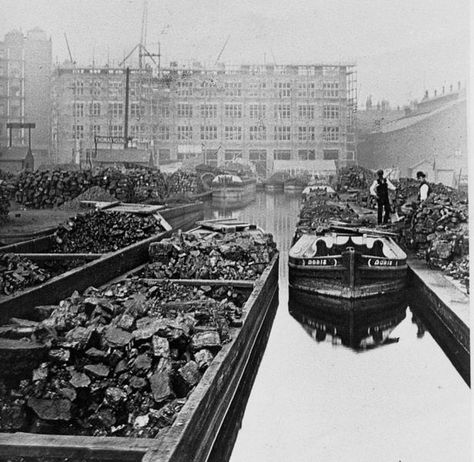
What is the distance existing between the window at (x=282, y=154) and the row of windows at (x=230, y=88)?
660 cm

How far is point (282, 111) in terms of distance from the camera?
1724 inches

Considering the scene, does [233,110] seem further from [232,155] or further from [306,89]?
[232,155]

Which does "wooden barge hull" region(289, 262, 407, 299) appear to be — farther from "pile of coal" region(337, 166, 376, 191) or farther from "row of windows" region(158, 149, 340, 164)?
"row of windows" region(158, 149, 340, 164)

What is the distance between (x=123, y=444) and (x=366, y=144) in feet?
157

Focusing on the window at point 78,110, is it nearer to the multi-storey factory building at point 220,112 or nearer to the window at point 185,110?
the multi-storey factory building at point 220,112

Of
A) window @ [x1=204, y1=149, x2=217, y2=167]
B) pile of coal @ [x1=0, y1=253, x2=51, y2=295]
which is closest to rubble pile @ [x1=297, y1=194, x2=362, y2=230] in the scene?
pile of coal @ [x1=0, y1=253, x2=51, y2=295]

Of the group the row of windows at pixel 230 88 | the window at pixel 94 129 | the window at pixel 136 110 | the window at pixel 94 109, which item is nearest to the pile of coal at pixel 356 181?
the row of windows at pixel 230 88

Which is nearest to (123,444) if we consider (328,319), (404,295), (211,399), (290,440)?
(211,399)

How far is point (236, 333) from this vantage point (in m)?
5.68

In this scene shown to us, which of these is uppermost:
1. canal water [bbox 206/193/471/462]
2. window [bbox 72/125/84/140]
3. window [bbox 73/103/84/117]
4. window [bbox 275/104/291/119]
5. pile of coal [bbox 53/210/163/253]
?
window [bbox 275/104/291/119]

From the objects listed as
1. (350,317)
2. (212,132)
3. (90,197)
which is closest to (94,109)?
(212,132)

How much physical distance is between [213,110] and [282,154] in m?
8.56

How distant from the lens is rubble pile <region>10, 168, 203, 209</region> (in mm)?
20500

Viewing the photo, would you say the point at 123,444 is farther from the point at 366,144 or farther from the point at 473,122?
the point at 366,144
